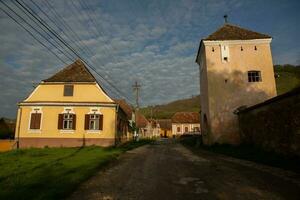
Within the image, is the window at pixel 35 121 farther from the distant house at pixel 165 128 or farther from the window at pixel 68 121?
the distant house at pixel 165 128

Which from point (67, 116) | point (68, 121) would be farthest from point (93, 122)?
point (67, 116)

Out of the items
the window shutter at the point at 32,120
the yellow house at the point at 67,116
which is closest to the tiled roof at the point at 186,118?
the yellow house at the point at 67,116

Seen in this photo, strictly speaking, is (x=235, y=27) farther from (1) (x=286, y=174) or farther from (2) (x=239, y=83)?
(1) (x=286, y=174)

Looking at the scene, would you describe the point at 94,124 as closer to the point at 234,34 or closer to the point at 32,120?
the point at 32,120

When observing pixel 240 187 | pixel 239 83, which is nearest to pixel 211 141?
pixel 239 83

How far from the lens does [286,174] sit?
8484mm

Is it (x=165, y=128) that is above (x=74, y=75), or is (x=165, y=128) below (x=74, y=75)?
below

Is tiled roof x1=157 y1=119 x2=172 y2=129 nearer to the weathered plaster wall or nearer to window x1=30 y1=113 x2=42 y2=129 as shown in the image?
window x1=30 y1=113 x2=42 y2=129

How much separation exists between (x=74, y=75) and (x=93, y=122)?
536 centimetres

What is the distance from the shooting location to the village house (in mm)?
20891

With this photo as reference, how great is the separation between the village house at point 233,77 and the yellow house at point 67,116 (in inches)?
369

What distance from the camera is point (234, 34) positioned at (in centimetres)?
2241

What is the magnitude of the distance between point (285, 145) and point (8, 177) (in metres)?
11.7

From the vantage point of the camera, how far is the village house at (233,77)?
2089 cm
